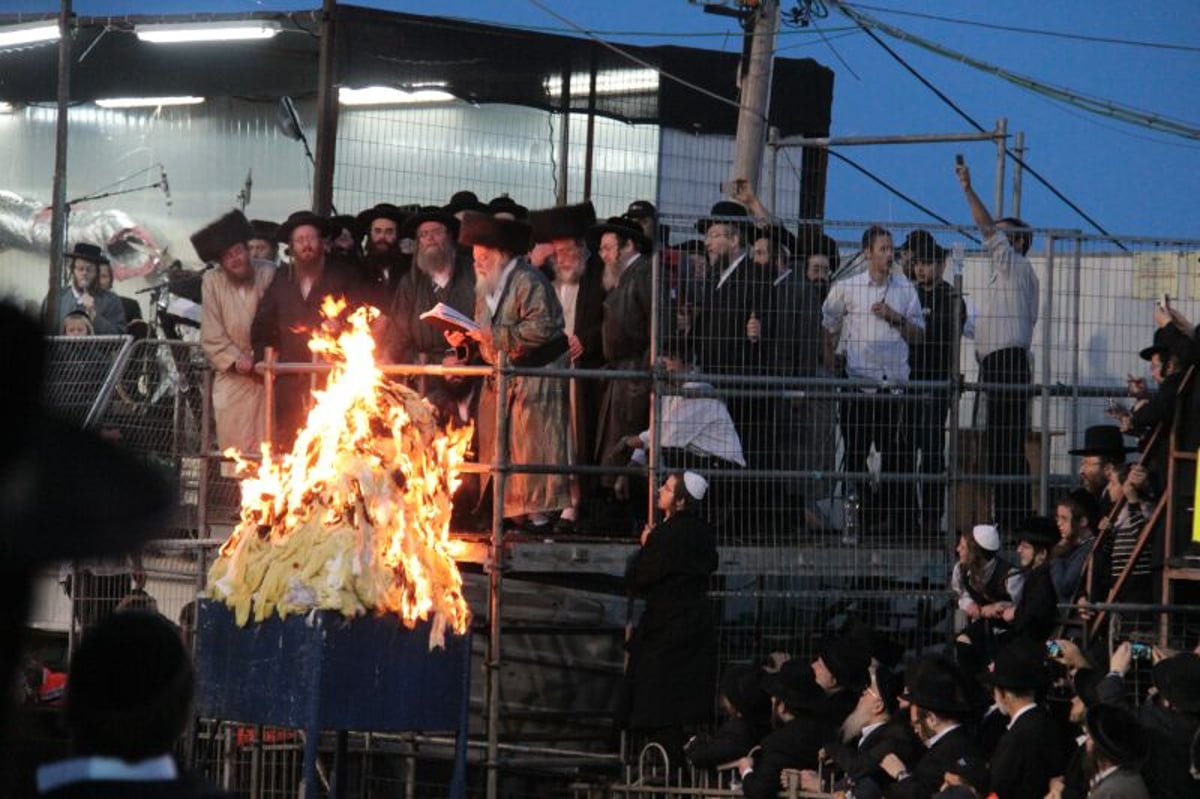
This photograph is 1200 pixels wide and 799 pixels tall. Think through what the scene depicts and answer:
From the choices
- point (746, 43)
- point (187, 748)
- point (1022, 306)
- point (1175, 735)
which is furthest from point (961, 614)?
point (746, 43)

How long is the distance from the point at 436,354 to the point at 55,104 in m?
11.0

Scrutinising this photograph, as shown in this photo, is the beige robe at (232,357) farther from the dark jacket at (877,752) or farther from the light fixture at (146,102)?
the light fixture at (146,102)

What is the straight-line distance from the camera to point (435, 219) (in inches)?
566

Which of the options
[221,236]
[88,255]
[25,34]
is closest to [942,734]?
[221,236]

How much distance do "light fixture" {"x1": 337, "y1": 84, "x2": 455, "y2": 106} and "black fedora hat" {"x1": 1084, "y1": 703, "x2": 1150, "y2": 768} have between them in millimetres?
13902

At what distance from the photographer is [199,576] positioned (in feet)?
46.4

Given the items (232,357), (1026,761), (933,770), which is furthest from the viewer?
(232,357)

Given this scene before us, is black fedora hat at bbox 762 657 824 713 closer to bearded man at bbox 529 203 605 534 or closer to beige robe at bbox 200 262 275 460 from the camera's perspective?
bearded man at bbox 529 203 605 534

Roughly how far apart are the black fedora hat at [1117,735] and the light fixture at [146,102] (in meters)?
15.8

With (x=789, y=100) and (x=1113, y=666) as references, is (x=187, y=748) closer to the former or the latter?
(x=1113, y=666)

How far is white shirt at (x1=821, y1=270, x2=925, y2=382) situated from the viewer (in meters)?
13.3

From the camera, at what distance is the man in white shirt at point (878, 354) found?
13.3m

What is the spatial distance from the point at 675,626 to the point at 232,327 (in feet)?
13.2

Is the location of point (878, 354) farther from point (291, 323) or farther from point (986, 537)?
point (291, 323)
